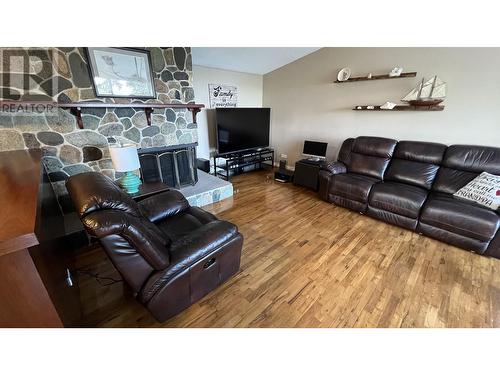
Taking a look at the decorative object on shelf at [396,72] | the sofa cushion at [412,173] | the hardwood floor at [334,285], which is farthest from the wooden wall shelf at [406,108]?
the hardwood floor at [334,285]

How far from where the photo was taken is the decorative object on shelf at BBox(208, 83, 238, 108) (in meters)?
3.87

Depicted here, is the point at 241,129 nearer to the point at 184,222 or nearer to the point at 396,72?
the point at 396,72

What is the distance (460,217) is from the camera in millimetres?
2070

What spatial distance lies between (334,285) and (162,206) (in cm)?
164

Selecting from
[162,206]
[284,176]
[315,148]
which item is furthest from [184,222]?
[315,148]

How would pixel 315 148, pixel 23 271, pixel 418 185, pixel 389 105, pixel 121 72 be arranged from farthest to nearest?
pixel 315 148 < pixel 389 105 < pixel 418 185 < pixel 121 72 < pixel 23 271

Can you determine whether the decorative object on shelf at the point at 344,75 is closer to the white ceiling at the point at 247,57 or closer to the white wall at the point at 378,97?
the white wall at the point at 378,97

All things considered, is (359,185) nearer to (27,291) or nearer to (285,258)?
(285,258)

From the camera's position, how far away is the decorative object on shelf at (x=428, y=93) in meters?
2.69

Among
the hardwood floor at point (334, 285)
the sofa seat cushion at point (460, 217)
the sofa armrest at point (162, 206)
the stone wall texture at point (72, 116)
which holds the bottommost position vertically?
the hardwood floor at point (334, 285)
